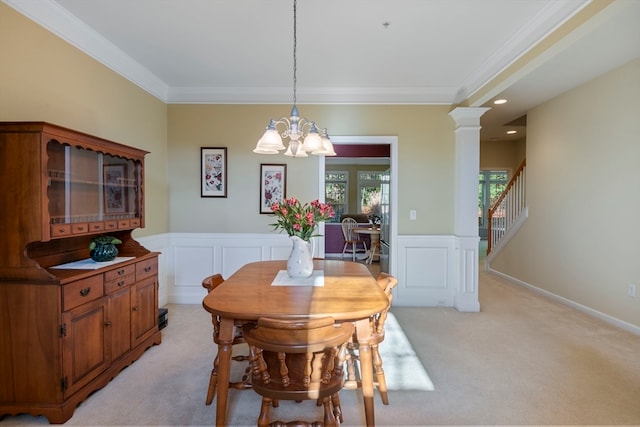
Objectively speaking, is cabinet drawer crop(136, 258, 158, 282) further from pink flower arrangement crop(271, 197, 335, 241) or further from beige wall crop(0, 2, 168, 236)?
pink flower arrangement crop(271, 197, 335, 241)

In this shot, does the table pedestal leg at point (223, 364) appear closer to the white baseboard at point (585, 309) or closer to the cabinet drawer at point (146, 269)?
the cabinet drawer at point (146, 269)

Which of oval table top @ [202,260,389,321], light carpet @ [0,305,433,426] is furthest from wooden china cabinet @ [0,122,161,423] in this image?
oval table top @ [202,260,389,321]

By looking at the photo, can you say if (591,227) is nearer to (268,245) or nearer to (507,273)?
(507,273)

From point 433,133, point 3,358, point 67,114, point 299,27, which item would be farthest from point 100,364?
point 433,133

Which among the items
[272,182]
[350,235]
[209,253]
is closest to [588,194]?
[272,182]

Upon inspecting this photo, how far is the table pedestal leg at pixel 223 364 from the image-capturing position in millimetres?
1694

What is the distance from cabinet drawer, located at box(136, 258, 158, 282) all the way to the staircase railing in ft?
17.3

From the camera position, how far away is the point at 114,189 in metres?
2.62

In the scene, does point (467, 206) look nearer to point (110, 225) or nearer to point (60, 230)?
point (110, 225)

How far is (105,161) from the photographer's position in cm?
251

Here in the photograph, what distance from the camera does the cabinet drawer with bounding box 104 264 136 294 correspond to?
88.8 inches

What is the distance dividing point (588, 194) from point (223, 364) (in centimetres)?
437

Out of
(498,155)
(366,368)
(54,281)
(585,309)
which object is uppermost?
(498,155)

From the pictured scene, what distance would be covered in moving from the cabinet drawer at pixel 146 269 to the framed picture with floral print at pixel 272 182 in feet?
5.15
